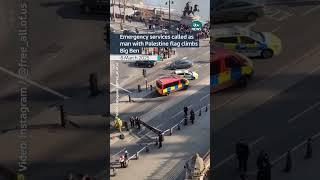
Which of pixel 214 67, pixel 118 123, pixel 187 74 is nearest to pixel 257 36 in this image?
pixel 214 67

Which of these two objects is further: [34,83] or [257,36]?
[257,36]

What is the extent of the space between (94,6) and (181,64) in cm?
147

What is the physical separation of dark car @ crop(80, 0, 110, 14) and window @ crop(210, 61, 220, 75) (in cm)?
166

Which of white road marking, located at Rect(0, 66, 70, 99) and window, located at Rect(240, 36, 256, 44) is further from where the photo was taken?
window, located at Rect(240, 36, 256, 44)

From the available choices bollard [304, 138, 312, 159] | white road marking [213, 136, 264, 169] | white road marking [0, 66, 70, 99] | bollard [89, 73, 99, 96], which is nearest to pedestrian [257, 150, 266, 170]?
white road marking [213, 136, 264, 169]

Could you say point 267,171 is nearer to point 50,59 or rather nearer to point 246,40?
point 246,40

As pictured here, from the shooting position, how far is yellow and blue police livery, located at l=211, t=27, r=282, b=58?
32.1 ft

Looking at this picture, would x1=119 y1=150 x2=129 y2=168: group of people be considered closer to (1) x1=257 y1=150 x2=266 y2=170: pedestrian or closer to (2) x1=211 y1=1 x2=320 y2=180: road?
(2) x1=211 y1=1 x2=320 y2=180: road

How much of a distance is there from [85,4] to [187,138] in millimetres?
2381

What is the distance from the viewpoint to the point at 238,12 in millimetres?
9773

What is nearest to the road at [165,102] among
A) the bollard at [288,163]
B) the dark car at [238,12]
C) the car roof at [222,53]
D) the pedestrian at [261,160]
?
the car roof at [222,53]

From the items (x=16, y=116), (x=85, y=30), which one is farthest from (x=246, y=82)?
(x=16, y=116)

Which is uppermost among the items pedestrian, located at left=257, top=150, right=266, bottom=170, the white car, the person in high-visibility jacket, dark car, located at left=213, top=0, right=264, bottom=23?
dark car, located at left=213, top=0, right=264, bottom=23

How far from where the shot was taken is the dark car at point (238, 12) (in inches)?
382
